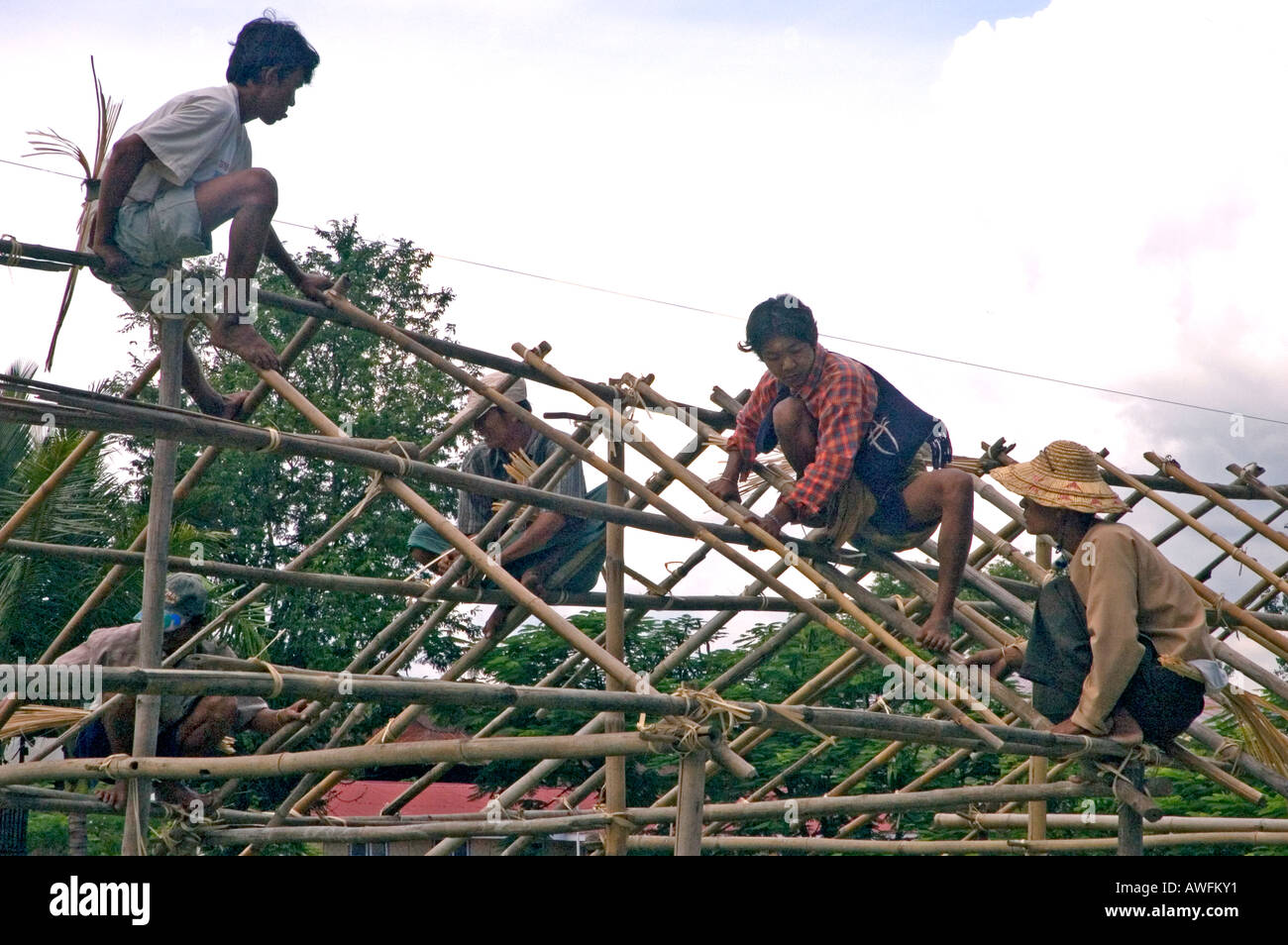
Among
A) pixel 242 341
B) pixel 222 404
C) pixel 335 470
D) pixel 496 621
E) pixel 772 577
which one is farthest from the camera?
pixel 335 470

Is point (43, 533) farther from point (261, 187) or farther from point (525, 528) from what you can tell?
point (261, 187)

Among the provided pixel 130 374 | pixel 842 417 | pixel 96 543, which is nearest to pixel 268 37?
pixel 842 417

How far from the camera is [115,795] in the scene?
5211mm

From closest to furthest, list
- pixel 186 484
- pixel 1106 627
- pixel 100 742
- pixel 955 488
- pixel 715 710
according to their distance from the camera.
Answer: pixel 715 710 < pixel 1106 627 < pixel 955 488 < pixel 100 742 < pixel 186 484

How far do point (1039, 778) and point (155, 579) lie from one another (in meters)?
4.12

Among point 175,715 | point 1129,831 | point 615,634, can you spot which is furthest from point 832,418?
point 175,715

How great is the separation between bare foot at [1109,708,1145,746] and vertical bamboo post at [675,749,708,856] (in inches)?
69.2

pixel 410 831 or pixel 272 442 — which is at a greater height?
pixel 272 442

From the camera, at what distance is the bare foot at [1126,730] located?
17.4 feet

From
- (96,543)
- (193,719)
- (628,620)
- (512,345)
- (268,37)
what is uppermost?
(96,543)

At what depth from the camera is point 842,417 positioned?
5.68m

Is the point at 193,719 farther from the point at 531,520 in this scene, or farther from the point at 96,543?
the point at 96,543

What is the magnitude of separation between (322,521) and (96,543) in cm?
515

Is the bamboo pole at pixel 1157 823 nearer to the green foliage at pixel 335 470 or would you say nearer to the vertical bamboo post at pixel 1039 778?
the vertical bamboo post at pixel 1039 778
